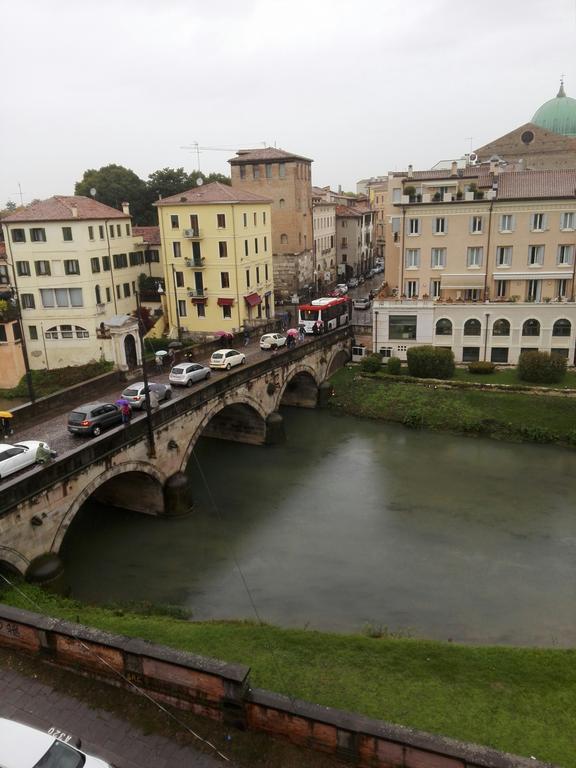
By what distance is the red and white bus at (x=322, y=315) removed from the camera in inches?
1903

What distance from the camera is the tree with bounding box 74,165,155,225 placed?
7556 cm

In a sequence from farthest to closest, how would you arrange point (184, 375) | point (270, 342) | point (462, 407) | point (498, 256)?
point (498, 256), point (270, 342), point (462, 407), point (184, 375)

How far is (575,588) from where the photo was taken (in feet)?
74.8

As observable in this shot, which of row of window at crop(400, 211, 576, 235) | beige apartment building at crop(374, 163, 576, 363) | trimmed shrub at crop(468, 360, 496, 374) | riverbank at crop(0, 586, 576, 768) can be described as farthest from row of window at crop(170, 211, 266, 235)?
riverbank at crop(0, 586, 576, 768)

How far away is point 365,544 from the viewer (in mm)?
26344

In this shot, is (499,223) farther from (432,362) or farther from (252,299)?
(252,299)

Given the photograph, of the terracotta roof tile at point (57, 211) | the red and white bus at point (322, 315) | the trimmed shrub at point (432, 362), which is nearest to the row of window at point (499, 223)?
the red and white bus at point (322, 315)

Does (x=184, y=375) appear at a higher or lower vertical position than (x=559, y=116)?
lower

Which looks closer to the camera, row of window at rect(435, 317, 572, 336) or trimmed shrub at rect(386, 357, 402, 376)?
row of window at rect(435, 317, 572, 336)

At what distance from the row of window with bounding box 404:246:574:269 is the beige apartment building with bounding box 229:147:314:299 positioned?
2202 centimetres

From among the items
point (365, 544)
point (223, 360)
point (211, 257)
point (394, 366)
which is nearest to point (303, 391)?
point (394, 366)

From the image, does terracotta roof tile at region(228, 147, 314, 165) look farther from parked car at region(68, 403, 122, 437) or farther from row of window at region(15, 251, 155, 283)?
parked car at region(68, 403, 122, 437)

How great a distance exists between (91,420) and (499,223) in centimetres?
3486

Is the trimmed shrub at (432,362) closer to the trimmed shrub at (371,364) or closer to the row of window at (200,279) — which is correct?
the trimmed shrub at (371,364)
